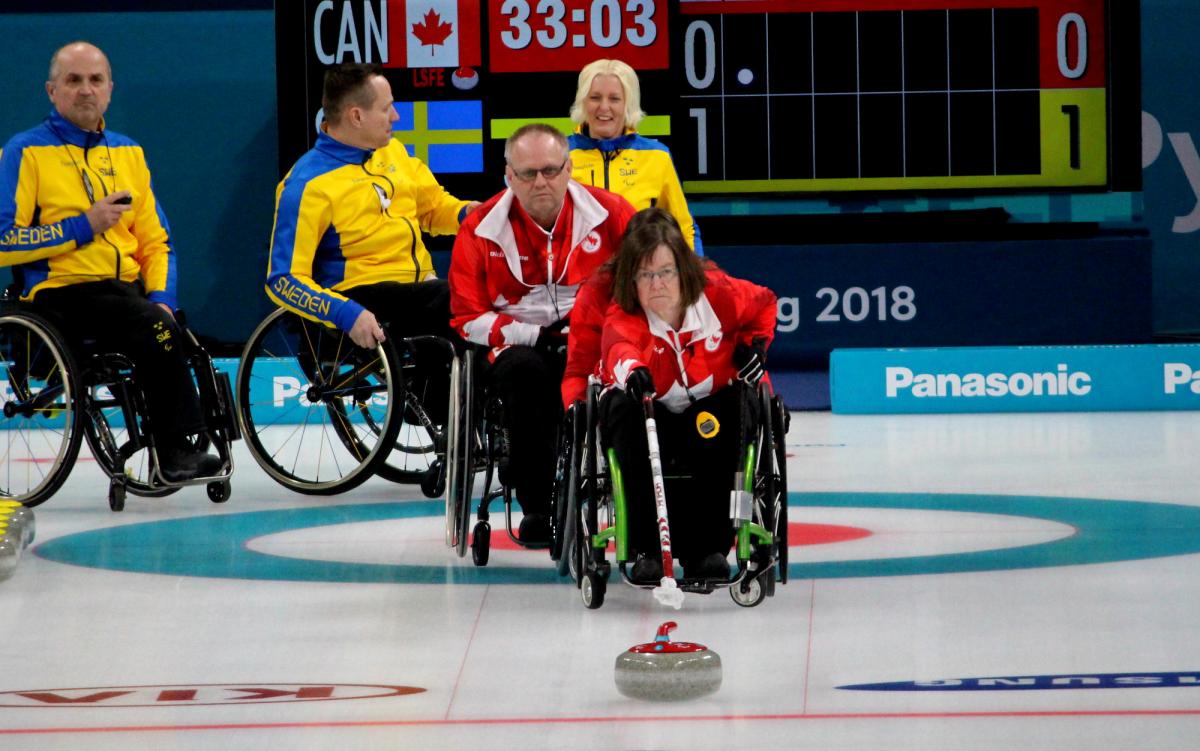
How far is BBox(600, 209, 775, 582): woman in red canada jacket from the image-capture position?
3648mm

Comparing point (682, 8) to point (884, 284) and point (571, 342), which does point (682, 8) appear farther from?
point (571, 342)

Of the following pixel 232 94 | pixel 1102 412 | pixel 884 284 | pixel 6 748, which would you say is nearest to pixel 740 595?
pixel 6 748

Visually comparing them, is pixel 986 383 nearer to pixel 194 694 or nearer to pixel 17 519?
pixel 17 519

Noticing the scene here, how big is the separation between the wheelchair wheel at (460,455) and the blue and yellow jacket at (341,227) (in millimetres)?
1047

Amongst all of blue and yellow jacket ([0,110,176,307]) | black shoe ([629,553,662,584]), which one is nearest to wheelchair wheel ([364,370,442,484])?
blue and yellow jacket ([0,110,176,307])

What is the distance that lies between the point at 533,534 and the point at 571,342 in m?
0.61

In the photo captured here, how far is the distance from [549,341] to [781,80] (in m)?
4.25

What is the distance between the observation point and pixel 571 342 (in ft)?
12.7

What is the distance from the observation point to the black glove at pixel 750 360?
3.65 m

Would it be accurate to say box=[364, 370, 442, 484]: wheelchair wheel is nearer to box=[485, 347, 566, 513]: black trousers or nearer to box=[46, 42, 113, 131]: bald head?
box=[485, 347, 566, 513]: black trousers

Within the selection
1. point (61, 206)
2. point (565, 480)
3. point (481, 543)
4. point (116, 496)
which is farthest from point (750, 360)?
point (61, 206)

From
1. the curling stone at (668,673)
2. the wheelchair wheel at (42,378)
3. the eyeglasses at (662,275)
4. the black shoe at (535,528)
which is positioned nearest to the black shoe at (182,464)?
the wheelchair wheel at (42,378)

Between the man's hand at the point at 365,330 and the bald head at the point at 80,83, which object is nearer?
the man's hand at the point at 365,330

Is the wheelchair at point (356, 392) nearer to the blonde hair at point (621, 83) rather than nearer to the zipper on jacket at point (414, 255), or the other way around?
the zipper on jacket at point (414, 255)
